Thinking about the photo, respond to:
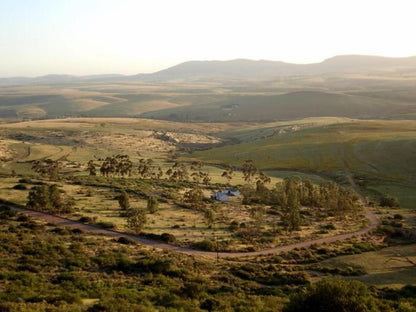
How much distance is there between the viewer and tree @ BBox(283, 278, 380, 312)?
21.4 metres

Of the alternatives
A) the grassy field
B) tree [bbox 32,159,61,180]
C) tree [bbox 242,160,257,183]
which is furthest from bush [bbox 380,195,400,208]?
tree [bbox 32,159,61,180]

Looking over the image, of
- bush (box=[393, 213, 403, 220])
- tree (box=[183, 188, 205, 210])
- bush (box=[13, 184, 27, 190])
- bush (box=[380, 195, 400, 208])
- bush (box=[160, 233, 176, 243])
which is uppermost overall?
bush (box=[13, 184, 27, 190])

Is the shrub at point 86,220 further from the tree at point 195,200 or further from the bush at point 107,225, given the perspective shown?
the tree at point 195,200

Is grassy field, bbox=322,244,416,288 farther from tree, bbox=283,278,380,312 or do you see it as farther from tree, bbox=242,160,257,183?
tree, bbox=242,160,257,183

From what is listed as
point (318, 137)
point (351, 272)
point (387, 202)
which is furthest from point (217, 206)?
point (318, 137)

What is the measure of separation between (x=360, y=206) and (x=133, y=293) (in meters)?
54.2

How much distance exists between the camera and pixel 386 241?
1870 inches

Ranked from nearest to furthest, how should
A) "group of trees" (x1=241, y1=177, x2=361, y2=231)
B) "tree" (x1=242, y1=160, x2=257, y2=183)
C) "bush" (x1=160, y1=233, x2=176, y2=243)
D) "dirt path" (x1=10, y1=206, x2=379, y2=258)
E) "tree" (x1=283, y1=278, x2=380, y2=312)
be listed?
"tree" (x1=283, y1=278, x2=380, y2=312)
"dirt path" (x1=10, y1=206, x2=379, y2=258)
"bush" (x1=160, y1=233, x2=176, y2=243)
"group of trees" (x1=241, y1=177, x2=361, y2=231)
"tree" (x1=242, y1=160, x2=257, y2=183)

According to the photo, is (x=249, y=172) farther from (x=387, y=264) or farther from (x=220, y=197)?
(x=387, y=264)

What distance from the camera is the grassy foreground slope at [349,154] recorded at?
3760 inches

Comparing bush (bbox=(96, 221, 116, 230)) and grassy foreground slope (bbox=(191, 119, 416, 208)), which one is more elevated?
bush (bbox=(96, 221, 116, 230))

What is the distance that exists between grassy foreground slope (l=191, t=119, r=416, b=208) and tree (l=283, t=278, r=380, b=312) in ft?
198

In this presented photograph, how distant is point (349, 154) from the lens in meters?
121

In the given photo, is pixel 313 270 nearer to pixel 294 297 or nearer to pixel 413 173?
pixel 294 297
